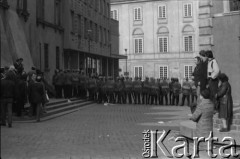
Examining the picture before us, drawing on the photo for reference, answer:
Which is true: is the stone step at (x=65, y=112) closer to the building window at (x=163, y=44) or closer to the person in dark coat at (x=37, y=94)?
the person in dark coat at (x=37, y=94)

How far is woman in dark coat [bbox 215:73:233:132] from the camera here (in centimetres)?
1164

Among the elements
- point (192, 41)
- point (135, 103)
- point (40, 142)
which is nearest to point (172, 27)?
point (192, 41)

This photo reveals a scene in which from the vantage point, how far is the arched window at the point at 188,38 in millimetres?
67000

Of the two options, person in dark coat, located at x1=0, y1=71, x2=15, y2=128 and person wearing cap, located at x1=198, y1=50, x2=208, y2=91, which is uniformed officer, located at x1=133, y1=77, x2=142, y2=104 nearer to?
person in dark coat, located at x1=0, y1=71, x2=15, y2=128

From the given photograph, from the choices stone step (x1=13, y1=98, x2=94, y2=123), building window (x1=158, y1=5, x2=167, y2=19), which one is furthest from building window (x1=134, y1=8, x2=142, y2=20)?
stone step (x1=13, y1=98, x2=94, y2=123)

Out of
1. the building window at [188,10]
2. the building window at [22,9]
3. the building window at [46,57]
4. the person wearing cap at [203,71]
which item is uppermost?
the building window at [188,10]

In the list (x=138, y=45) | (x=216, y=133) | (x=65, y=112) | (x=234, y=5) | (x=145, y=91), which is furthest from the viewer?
(x=138, y=45)

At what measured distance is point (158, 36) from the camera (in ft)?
230

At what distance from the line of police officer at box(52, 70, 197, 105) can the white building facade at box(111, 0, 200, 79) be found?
37716 mm

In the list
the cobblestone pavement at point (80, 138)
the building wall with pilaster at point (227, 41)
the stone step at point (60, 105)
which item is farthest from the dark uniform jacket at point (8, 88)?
the building wall with pilaster at point (227, 41)

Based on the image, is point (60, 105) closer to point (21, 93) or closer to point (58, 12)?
point (21, 93)

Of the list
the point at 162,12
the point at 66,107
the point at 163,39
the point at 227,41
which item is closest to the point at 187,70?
the point at 163,39

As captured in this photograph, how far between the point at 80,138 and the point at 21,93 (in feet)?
17.5

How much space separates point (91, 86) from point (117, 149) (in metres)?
18.5
